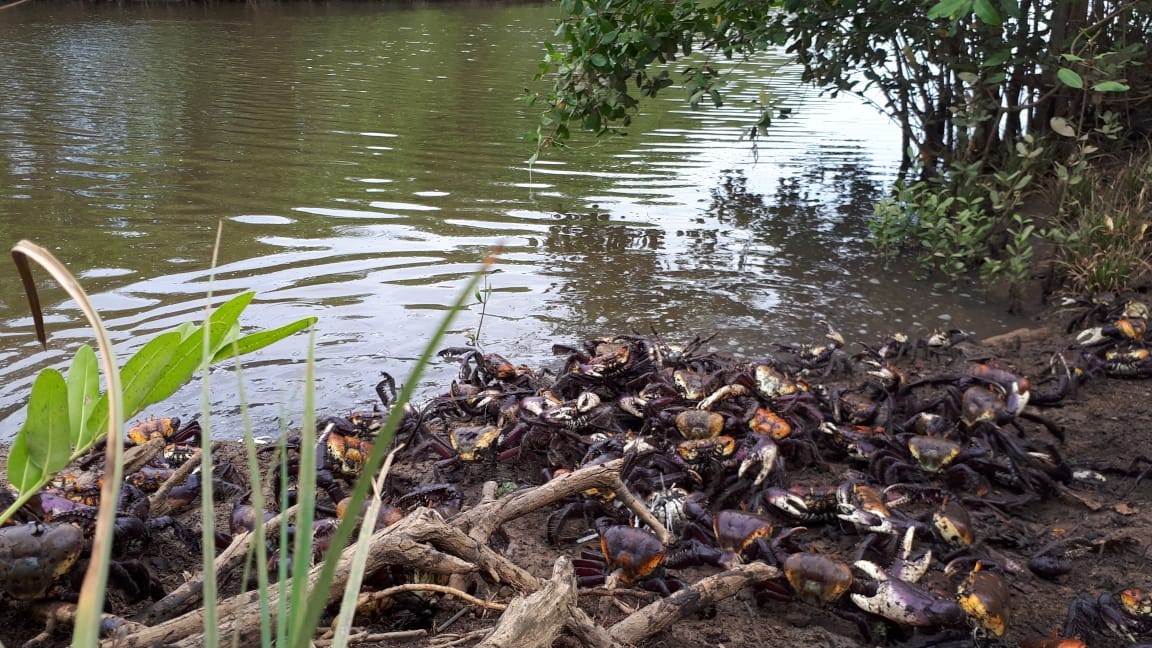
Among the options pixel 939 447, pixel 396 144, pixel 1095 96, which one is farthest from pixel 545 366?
pixel 396 144

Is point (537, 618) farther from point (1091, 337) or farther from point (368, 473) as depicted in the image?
point (1091, 337)

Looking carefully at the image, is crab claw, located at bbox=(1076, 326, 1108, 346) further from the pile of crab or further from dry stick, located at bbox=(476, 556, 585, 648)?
dry stick, located at bbox=(476, 556, 585, 648)

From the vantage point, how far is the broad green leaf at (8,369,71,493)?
4.17ft

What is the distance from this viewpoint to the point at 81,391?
4.46 feet

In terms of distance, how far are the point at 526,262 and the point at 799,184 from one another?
12.3ft

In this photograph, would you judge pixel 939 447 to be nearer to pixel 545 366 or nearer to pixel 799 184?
pixel 545 366

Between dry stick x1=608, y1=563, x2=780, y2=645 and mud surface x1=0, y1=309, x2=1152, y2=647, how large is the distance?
0.09 metres

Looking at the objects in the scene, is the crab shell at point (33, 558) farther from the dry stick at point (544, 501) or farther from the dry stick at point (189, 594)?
the dry stick at point (544, 501)

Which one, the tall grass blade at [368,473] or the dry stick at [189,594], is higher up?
the tall grass blade at [368,473]

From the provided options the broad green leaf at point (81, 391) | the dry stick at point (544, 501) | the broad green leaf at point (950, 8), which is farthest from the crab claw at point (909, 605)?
the broad green leaf at point (950, 8)

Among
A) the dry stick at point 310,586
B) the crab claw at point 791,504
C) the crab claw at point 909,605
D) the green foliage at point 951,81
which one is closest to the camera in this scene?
the dry stick at point 310,586

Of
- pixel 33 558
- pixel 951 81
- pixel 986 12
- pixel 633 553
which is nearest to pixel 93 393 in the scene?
pixel 33 558

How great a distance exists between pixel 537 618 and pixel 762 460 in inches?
59.5

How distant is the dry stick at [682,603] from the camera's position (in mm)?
1955
